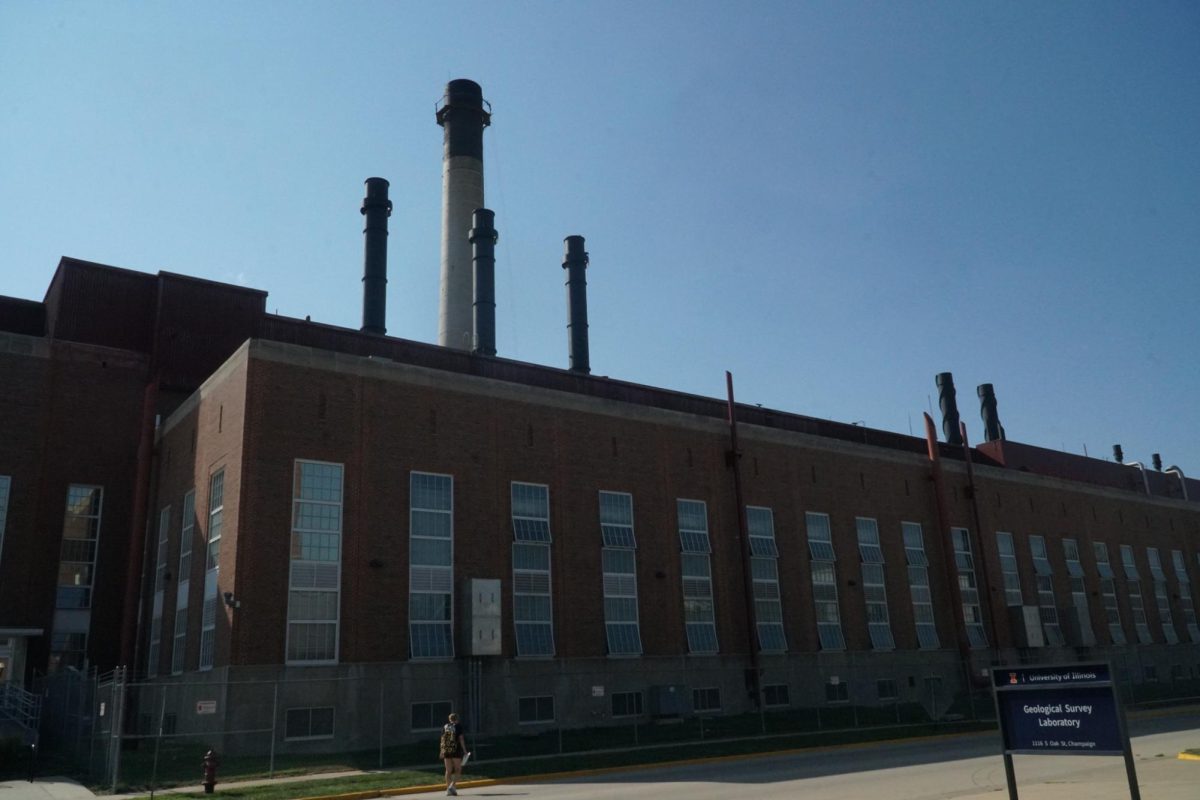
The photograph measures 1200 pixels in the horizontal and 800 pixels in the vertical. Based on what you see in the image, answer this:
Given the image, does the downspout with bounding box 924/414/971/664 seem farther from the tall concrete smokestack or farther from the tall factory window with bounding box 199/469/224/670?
the tall factory window with bounding box 199/469/224/670

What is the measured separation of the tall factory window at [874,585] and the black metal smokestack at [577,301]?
18.6 meters

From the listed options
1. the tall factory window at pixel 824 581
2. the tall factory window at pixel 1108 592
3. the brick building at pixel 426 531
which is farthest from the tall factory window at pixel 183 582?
the tall factory window at pixel 1108 592

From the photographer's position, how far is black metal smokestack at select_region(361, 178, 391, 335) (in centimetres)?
5003

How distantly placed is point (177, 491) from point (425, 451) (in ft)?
32.0

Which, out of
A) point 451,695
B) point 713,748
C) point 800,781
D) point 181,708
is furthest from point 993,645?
point 181,708

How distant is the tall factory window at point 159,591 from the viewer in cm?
3447

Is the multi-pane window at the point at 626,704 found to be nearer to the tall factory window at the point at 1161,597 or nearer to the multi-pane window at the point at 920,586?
the multi-pane window at the point at 920,586

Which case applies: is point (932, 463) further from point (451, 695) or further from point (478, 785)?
point (478, 785)

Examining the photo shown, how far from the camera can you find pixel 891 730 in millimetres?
32625

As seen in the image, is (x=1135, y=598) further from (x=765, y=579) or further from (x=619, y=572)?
(x=619, y=572)

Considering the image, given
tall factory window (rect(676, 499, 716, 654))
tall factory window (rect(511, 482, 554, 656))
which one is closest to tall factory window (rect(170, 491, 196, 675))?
tall factory window (rect(511, 482, 554, 656))

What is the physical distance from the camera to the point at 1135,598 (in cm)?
6034

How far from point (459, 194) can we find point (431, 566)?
104 feet

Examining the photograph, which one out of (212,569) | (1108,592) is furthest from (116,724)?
(1108,592)
